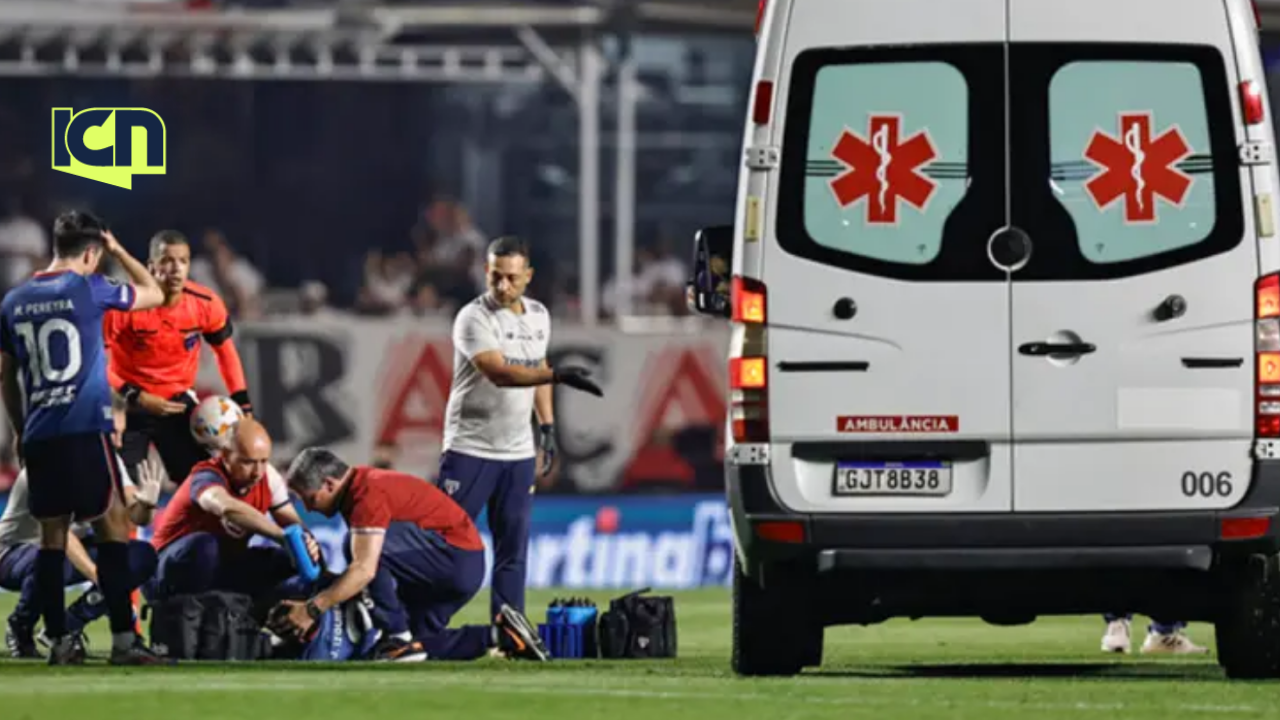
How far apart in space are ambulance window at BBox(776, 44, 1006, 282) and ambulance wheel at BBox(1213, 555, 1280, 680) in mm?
1443

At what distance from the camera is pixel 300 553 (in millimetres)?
16281

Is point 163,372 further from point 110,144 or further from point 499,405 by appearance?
point 110,144

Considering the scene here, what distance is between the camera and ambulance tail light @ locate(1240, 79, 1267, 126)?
12719 mm

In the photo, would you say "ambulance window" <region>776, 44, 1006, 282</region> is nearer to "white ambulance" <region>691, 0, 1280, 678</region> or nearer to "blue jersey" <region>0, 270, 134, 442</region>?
"white ambulance" <region>691, 0, 1280, 678</region>

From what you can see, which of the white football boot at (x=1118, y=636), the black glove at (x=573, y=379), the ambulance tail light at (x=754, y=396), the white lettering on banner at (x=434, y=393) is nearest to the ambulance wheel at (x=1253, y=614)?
the ambulance tail light at (x=754, y=396)

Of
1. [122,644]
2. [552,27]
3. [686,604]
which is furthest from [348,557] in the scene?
[552,27]

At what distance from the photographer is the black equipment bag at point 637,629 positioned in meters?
16.2

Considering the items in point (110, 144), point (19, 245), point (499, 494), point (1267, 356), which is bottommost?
point (499, 494)

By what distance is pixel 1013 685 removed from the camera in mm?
13508

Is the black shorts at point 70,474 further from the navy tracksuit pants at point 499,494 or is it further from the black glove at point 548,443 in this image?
the black glove at point 548,443

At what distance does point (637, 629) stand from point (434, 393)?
10.6m

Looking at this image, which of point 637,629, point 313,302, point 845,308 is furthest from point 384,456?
point 845,308

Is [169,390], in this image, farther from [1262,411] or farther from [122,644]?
[1262,411]

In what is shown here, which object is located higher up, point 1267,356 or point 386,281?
point 386,281
